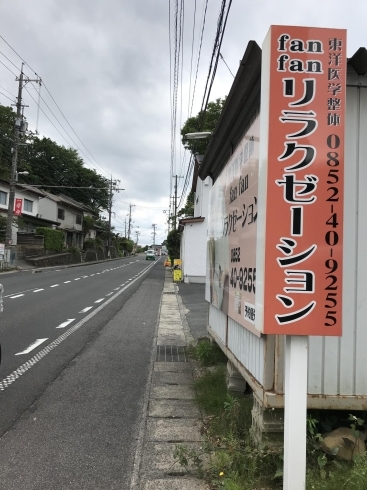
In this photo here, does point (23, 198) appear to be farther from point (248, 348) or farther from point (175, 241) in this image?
point (248, 348)

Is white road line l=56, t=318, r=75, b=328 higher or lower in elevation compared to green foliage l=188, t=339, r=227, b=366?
lower

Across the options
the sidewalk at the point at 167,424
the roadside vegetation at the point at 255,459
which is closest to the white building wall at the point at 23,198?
the sidewalk at the point at 167,424

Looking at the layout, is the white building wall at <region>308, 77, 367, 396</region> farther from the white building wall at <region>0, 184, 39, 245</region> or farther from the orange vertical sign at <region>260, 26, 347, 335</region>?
the white building wall at <region>0, 184, 39, 245</region>

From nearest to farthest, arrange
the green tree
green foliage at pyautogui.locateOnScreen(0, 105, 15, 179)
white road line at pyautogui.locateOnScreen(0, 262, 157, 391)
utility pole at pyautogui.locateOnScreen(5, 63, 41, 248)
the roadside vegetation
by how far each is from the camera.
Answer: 1. the roadside vegetation
2. white road line at pyautogui.locateOnScreen(0, 262, 157, 391)
3. the green tree
4. utility pole at pyautogui.locateOnScreen(5, 63, 41, 248)
5. green foliage at pyautogui.locateOnScreen(0, 105, 15, 179)

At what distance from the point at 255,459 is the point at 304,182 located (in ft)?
7.04

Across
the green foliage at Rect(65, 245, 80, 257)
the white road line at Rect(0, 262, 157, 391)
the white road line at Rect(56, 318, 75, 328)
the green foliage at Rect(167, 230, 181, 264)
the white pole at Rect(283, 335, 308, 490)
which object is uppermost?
the green foliage at Rect(167, 230, 181, 264)

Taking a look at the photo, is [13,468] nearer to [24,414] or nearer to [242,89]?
[24,414]

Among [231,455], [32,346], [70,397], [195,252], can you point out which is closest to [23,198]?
[195,252]

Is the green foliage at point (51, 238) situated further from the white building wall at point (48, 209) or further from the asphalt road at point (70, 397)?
the asphalt road at point (70, 397)

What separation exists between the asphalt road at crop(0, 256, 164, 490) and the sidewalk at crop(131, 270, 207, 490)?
0.45ft

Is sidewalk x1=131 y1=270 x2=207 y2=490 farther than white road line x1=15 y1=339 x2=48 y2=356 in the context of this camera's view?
No

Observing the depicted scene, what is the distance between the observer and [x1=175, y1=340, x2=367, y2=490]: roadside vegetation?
2840 mm

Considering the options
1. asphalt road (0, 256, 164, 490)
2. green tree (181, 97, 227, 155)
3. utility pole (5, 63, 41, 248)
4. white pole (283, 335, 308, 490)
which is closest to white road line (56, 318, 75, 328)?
asphalt road (0, 256, 164, 490)

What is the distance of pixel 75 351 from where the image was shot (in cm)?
729
